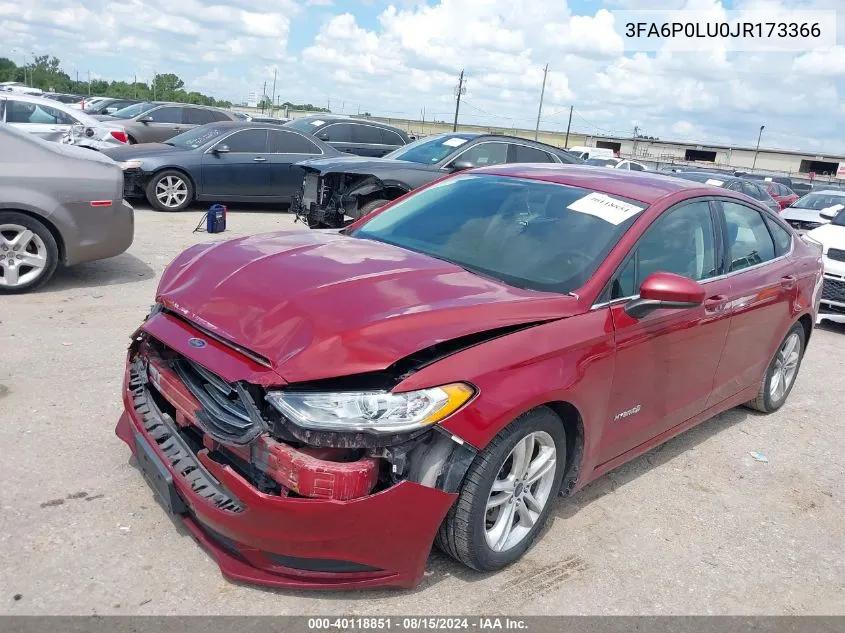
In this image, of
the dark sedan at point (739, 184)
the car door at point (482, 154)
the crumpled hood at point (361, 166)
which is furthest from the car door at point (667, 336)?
the dark sedan at point (739, 184)

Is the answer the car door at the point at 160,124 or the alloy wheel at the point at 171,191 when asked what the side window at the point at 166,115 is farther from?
the alloy wheel at the point at 171,191

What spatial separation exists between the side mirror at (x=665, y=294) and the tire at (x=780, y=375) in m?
2.12

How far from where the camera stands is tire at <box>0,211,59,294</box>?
6277 mm

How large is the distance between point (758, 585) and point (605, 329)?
4.36 feet

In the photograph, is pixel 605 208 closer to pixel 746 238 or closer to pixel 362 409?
pixel 746 238

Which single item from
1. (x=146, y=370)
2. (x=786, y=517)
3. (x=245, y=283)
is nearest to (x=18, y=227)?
(x=146, y=370)

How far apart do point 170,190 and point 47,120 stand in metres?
3.66

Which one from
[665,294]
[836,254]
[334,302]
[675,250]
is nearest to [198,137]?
[836,254]

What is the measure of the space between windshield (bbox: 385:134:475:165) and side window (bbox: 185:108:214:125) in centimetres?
1000

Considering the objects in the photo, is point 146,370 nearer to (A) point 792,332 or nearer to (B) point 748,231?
(B) point 748,231

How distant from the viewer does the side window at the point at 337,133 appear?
15508 millimetres

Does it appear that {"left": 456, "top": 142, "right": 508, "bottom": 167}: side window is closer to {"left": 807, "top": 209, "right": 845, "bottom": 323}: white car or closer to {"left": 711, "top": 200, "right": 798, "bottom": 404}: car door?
{"left": 807, "top": 209, "right": 845, "bottom": 323}: white car

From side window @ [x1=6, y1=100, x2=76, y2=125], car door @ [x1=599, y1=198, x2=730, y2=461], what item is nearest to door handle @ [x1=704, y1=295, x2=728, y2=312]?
car door @ [x1=599, y1=198, x2=730, y2=461]

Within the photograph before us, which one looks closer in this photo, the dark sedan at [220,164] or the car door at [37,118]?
the dark sedan at [220,164]
